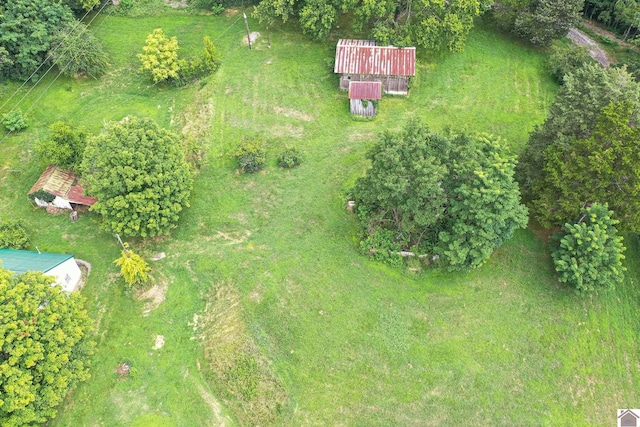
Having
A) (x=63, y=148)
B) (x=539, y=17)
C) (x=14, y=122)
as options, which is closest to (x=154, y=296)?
(x=63, y=148)

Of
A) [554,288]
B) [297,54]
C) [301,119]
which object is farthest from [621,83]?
[297,54]

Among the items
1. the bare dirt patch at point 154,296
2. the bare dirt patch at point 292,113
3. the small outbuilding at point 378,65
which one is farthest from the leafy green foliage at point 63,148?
the small outbuilding at point 378,65

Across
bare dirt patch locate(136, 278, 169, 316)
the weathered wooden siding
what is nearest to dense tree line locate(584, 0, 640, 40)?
the weathered wooden siding

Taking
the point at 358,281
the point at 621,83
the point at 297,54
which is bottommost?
the point at 358,281

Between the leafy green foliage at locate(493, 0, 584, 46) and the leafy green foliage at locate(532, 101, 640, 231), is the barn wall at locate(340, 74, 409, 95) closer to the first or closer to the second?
the leafy green foliage at locate(493, 0, 584, 46)

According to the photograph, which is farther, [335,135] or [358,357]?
[335,135]

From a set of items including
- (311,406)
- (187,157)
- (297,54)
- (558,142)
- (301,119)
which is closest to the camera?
(311,406)

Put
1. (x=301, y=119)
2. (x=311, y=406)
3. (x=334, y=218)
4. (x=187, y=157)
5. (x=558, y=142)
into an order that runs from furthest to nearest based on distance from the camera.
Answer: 1. (x=301, y=119)
2. (x=187, y=157)
3. (x=334, y=218)
4. (x=558, y=142)
5. (x=311, y=406)

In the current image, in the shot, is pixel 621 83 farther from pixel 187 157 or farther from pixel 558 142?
pixel 187 157
